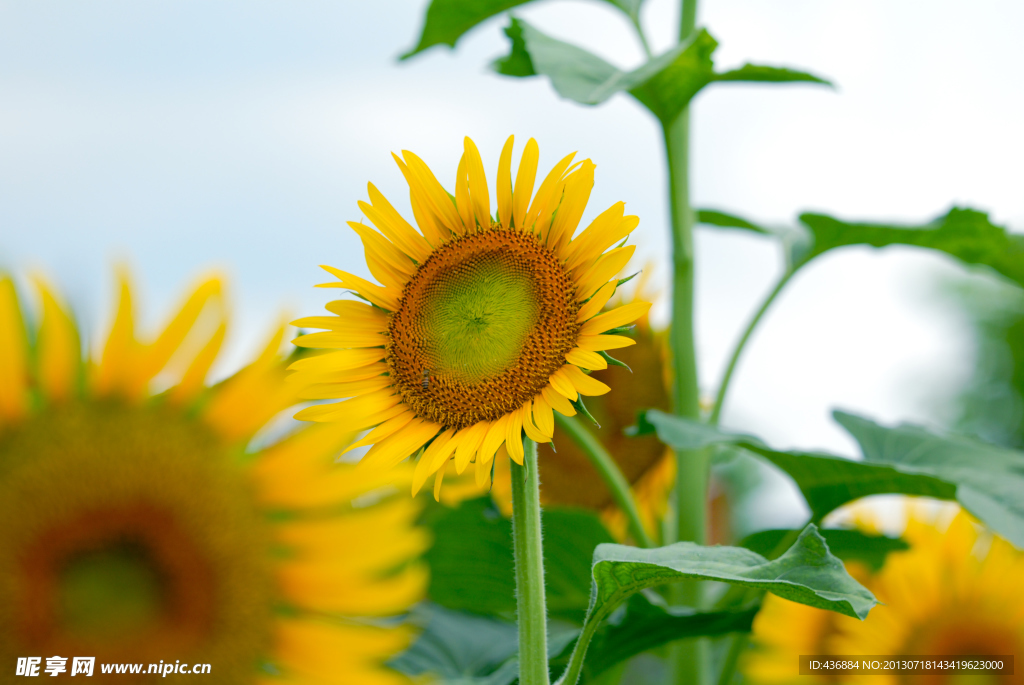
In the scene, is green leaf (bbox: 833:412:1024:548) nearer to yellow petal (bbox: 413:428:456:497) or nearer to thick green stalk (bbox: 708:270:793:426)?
thick green stalk (bbox: 708:270:793:426)

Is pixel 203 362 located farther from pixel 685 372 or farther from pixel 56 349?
pixel 685 372

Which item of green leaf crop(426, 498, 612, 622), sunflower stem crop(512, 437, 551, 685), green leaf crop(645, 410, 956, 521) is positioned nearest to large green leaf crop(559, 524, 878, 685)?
sunflower stem crop(512, 437, 551, 685)

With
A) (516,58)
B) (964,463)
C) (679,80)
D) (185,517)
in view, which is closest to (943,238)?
(964,463)

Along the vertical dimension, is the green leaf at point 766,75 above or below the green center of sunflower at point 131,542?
above

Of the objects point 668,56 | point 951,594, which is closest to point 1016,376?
point 951,594

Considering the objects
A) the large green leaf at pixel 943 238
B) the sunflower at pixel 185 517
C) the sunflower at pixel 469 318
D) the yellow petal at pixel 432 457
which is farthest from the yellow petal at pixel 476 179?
the large green leaf at pixel 943 238

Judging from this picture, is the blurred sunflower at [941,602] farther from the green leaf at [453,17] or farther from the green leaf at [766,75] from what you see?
the green leaf at [453,17]
